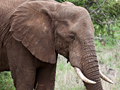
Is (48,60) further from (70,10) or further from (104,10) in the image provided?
(104,10)

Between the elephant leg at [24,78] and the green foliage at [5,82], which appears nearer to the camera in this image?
the elephant leg at [24,78]

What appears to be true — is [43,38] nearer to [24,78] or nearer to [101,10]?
[24,78]

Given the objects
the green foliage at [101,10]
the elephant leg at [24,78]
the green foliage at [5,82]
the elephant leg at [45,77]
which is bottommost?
the green foliage at [101,10]

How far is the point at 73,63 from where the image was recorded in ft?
10.5

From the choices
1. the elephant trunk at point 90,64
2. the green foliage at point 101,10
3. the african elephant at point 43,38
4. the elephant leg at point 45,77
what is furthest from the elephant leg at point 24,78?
the green foliage at point 101,10

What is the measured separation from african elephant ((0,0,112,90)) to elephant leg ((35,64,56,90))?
1.7 inches

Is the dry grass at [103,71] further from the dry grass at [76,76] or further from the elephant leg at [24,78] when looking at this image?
the elephant leg at [24,78]

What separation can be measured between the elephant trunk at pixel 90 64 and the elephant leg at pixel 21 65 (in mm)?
658

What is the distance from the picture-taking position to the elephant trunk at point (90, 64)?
121 inches

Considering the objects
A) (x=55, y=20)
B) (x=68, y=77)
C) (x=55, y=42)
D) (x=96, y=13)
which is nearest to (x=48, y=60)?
(x=55, y=42)

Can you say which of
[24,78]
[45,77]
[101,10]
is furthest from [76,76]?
[101,10]

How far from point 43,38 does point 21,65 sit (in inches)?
15.3

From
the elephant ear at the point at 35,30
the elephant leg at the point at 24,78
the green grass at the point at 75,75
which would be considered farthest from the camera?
the green grass at the point at 75,75

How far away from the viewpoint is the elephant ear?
133 inches
